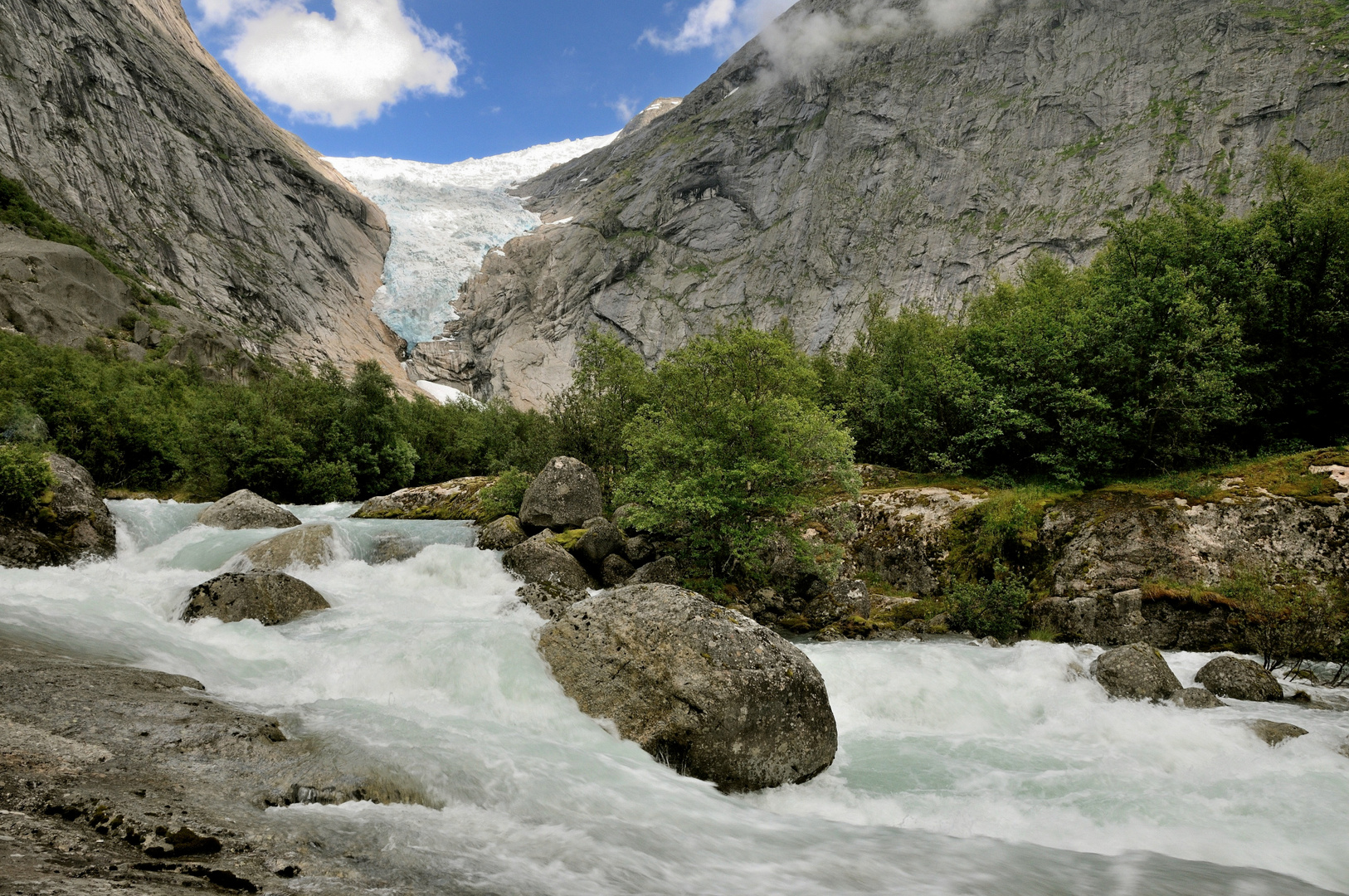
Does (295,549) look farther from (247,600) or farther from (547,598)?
(547,598)

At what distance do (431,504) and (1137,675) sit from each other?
2629cm

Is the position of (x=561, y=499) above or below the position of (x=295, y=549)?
above

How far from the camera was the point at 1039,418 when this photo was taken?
Answer: 65.1 feet

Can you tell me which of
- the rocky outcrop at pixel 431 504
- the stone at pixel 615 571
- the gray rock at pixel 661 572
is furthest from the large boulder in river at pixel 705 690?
the rocky outcrop at pixel 431 504

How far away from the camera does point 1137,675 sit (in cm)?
1094

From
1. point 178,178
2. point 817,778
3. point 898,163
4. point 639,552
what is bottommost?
point 817,778

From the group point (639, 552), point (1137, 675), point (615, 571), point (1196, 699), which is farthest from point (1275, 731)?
point (615, 571)

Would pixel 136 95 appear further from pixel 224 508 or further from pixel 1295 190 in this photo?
pixel 1295 190

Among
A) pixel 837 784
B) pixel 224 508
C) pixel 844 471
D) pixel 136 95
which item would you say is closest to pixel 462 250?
pixel 136 95

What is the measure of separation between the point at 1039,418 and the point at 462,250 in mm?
146580

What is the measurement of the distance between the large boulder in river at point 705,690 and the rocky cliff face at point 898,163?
66.7 m

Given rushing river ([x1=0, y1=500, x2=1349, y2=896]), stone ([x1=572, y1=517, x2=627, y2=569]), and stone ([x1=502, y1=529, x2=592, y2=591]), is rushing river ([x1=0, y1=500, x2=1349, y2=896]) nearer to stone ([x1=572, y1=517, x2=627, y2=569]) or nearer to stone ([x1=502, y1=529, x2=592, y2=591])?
stone ([x1=502, y1=529, x2=592, y2=591])

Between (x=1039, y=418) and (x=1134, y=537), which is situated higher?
(x=1039, y=418)

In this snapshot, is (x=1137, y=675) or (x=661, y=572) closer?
(x=1137, y=675)
